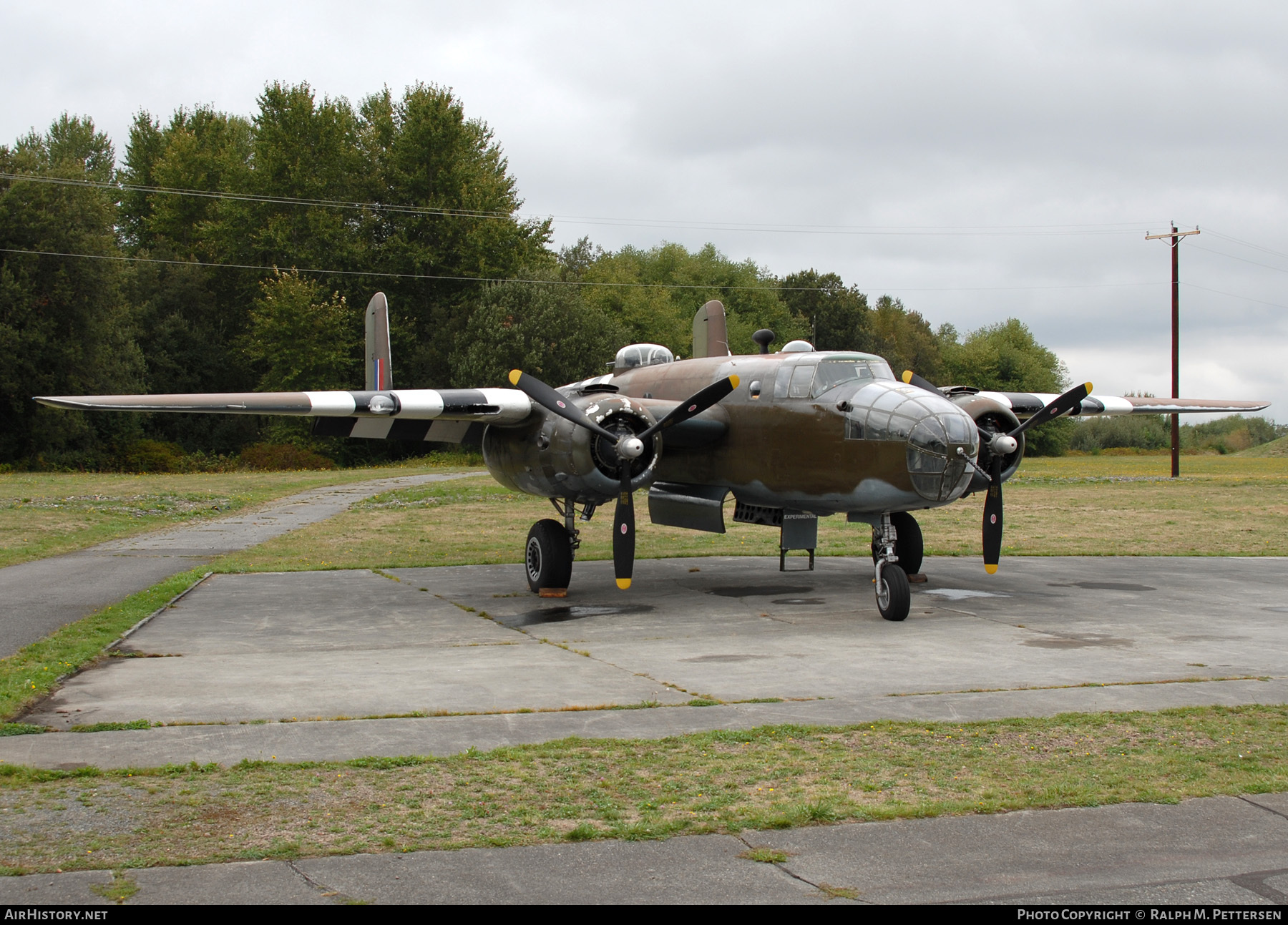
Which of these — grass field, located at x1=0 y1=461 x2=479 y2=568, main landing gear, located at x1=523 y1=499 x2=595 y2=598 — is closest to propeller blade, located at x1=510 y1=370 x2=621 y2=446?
main landing gear, located at x1=523 y1=499 x2=595 y2=598

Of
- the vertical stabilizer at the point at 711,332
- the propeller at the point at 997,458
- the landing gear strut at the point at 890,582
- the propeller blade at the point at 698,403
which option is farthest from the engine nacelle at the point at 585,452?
the vertical stabilizer at the point at 711,332

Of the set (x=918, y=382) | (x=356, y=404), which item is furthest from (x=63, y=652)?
(x=918, y=382)

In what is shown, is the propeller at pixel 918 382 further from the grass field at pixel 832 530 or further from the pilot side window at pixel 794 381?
the grass field at pixel 832 530

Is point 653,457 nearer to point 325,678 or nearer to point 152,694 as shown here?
point 325,678

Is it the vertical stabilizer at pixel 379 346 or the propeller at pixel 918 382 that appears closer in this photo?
the propeller at pixel 918 382

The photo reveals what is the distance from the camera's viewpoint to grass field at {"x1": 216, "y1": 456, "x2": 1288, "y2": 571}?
20.7m

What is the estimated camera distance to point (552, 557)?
612 inches

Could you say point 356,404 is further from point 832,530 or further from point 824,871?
point 832,530

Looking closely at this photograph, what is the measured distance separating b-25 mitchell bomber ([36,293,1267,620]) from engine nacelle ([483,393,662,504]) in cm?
2

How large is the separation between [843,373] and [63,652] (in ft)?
32.6

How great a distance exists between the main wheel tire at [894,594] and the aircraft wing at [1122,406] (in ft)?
15.0

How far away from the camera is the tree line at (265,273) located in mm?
49219

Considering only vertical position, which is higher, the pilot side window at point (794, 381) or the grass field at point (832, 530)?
the pilot side window at point (794, 381)

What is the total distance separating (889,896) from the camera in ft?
15.7
